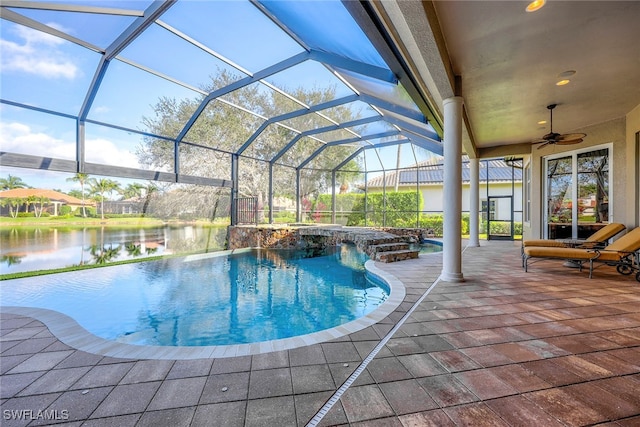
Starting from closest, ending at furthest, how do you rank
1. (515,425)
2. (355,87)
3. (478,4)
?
1. (515,425)
2. (478,4)
3. (355,87)

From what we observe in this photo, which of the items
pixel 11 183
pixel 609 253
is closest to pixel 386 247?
pixel 609 253

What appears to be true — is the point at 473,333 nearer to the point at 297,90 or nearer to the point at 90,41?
the point at 297,90

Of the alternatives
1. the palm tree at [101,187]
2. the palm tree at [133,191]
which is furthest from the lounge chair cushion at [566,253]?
the palm tree at [101,187]

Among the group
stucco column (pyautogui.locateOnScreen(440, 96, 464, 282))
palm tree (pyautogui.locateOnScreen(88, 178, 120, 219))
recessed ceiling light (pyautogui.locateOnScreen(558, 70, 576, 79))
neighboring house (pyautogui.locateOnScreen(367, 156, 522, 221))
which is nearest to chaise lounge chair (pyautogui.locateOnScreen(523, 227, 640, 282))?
stucco column (pyautogui.locateOnScreen(440, 96, 464, 282))

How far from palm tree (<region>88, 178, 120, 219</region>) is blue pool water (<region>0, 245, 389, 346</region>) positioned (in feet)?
6.33

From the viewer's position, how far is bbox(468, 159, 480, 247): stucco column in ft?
31.0

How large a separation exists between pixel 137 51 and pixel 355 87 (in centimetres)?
478

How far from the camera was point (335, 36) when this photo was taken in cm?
496

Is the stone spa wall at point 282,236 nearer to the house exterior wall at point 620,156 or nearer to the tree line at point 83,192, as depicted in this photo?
the tree line at point 83,192

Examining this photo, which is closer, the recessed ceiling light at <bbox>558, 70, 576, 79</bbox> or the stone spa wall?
the recessed ceiling light at <bbox>558, 70, 576, 79</bbox>

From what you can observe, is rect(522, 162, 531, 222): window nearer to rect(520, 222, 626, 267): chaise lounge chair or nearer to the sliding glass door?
the sliding glass door

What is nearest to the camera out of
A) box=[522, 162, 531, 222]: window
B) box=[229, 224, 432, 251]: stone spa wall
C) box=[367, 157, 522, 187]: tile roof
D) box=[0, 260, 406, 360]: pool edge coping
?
box=[0, 260, 406, 360]: pool edge coping

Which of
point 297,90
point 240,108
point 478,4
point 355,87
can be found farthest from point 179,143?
point 478,4

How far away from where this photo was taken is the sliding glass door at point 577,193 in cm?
721
